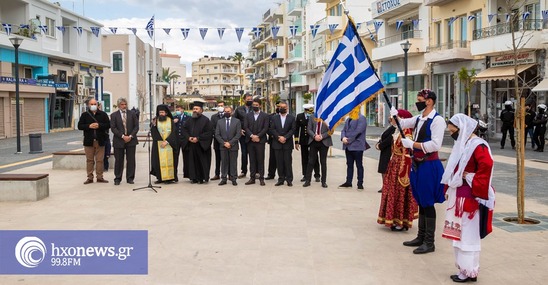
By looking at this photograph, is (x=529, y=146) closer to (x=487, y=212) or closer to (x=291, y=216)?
(x=291, y=216)

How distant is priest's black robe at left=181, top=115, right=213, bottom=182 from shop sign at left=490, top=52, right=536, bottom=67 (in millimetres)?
16433

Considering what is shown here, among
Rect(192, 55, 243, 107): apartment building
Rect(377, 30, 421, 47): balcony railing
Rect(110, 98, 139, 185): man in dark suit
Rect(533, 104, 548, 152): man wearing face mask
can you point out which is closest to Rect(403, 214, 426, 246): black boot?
Rect(110, 98, 139, 185): man in dark suit

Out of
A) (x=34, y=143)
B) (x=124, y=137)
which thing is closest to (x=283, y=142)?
(x=124, y=137)

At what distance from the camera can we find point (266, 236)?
743 centimetres

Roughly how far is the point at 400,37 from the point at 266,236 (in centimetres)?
3228

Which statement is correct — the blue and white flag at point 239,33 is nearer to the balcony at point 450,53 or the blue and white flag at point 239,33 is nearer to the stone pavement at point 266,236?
the balcony at point 450,53

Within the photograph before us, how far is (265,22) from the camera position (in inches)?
3344

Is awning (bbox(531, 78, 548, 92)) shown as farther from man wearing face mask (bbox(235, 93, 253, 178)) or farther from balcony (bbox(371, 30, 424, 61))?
man wearing face mask (bbox(235, 93, 253, 178))

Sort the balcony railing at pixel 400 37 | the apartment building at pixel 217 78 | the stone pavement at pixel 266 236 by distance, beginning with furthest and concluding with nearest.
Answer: the apartment building at pixel 217 78
the balcony railing at pixel 400 37
the stone pavement at pixel 266 236

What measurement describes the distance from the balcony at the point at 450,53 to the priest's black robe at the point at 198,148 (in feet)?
64.4

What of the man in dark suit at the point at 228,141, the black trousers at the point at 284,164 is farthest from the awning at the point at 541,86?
the man in dark suit at the point at 228,141

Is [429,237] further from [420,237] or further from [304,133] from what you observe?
[304,133]

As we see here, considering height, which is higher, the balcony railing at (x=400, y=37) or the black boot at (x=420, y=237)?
the balcony railing at (x=400, y=37)

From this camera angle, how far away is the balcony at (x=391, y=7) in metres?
34.3
